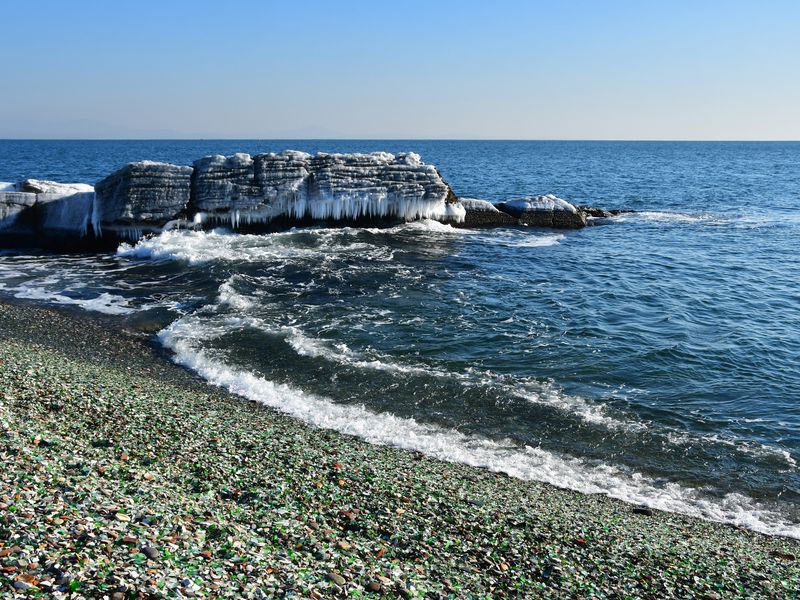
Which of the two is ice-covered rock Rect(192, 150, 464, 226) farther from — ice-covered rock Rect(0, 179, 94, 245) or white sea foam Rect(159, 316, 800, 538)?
white sea foam Rect(159, 316, 800, 538)

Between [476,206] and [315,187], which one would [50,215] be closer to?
[315,187]

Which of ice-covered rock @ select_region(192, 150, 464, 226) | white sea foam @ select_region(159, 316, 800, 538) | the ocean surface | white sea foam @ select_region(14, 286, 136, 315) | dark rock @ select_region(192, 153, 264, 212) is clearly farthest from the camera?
ice-covered rock @ select_region(192, 150, 464, 226)

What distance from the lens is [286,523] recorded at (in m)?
10.0

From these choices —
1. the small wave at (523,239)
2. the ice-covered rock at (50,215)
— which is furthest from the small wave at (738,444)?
the ice-covered rock at (50,215)

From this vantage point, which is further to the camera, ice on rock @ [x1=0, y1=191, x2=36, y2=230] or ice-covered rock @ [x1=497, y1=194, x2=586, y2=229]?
ice-covered rock @ [x1=497, y1=194, x2=586, y2=229]

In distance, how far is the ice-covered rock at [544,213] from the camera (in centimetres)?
5062

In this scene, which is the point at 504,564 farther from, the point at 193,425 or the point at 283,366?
the point at 283,366

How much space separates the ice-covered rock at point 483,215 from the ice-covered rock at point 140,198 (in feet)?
69.2

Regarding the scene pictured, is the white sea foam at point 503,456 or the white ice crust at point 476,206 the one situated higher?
the white ice crust at point 476,206

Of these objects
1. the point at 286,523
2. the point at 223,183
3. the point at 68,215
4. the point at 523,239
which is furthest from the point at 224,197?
the point at 286,523

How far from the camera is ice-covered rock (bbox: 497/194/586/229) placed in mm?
50625

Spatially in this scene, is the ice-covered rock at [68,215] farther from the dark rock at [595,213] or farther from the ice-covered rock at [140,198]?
the dark rock at [595,213]

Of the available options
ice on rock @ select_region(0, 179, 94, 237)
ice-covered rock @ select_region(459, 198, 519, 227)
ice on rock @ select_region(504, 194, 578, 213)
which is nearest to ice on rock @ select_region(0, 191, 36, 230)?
ice on rock @ select_region(0, 179, 94, 237)

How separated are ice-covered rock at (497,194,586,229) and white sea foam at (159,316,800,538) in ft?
115
